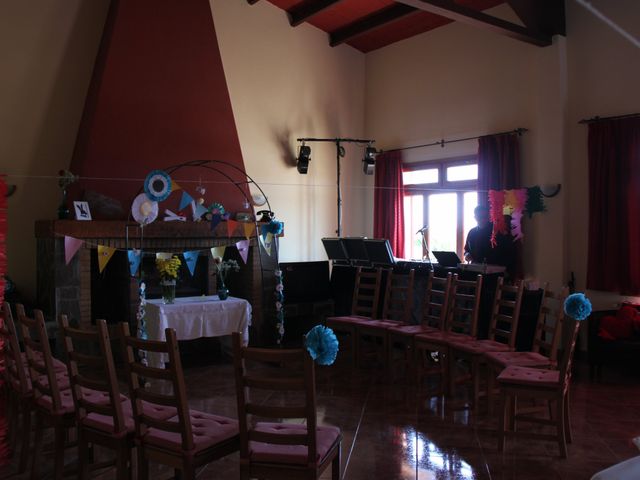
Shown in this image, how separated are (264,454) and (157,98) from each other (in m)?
4.58

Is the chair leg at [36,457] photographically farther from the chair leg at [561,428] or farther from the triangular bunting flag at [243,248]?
the triangular bunting flag at [243,248]

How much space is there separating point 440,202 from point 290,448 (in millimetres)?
6009

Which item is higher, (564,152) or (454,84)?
(454,84)

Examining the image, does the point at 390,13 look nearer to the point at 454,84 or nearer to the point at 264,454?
the point at 454,84

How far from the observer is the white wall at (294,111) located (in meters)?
7.30

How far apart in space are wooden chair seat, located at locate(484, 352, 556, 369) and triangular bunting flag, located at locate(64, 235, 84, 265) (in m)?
3.78

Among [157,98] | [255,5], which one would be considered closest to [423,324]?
[157,98]

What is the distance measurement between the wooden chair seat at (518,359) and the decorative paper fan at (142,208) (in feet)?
10.9

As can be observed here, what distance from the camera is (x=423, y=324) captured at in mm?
5145

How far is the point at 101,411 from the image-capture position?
261 centimetres

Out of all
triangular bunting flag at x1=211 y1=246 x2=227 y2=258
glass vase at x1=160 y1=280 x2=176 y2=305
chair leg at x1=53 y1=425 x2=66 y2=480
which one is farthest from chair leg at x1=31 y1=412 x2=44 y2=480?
triangular bunting flag at x1=211 y1=246 x2=227 y2=258

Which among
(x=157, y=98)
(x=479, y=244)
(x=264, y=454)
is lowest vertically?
(x=264, y=454)

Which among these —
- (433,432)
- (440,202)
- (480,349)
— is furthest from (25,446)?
(440,202)

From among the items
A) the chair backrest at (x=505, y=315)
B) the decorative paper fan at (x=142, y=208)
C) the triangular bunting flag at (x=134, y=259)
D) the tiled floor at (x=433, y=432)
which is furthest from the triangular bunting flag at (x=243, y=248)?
the chair backrest at (x=505, y=315)
